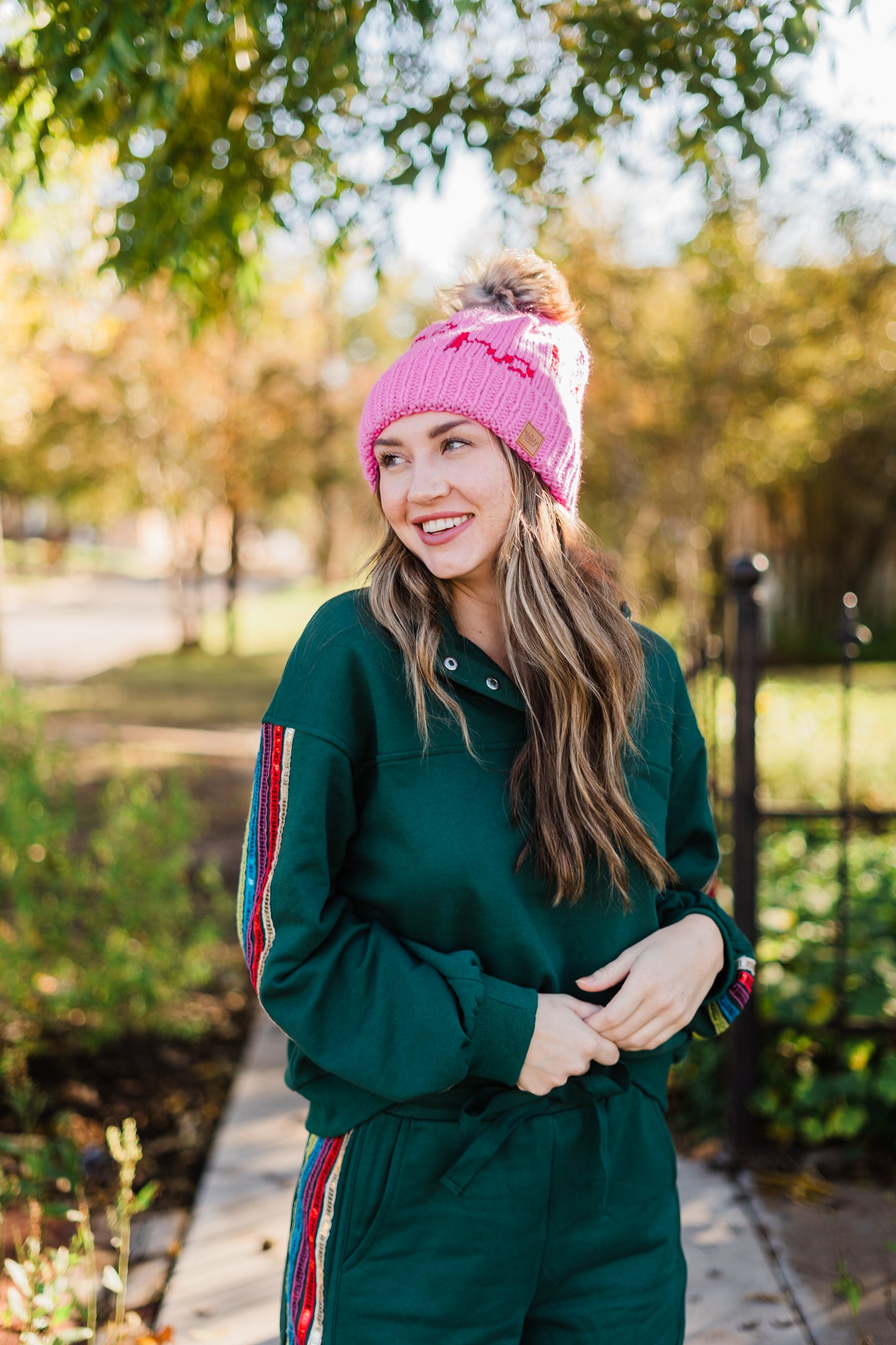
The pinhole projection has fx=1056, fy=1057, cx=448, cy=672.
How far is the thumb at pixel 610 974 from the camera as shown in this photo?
150 cm

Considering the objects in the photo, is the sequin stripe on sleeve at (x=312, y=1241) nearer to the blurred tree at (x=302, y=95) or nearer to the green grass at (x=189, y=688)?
the blurred tree at (x=302, y=95)

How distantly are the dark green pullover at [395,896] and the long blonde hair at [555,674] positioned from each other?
0.09 feet

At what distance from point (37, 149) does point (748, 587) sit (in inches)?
84.9

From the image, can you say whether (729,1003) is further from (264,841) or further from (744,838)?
(744,838)

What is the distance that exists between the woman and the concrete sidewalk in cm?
99

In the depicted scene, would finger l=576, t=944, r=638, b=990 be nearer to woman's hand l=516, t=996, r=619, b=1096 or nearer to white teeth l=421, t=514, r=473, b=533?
woman's hand l=516, t=996, r=619, b=1096

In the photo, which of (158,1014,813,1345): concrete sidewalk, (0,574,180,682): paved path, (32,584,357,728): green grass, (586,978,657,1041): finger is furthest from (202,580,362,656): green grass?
(586,978,657,1041): finger

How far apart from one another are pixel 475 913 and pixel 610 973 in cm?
22

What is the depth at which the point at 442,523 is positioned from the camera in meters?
1.58

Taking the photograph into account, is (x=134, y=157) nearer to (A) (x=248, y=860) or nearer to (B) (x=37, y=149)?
(B) (x=37, y=149)

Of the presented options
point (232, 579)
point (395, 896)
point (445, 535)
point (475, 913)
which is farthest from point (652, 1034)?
point (232, 579)

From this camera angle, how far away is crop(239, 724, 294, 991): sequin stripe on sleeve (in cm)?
144

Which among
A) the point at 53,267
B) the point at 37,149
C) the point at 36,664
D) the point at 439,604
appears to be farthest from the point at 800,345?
the point at 36,664

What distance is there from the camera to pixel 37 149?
2.49 m
